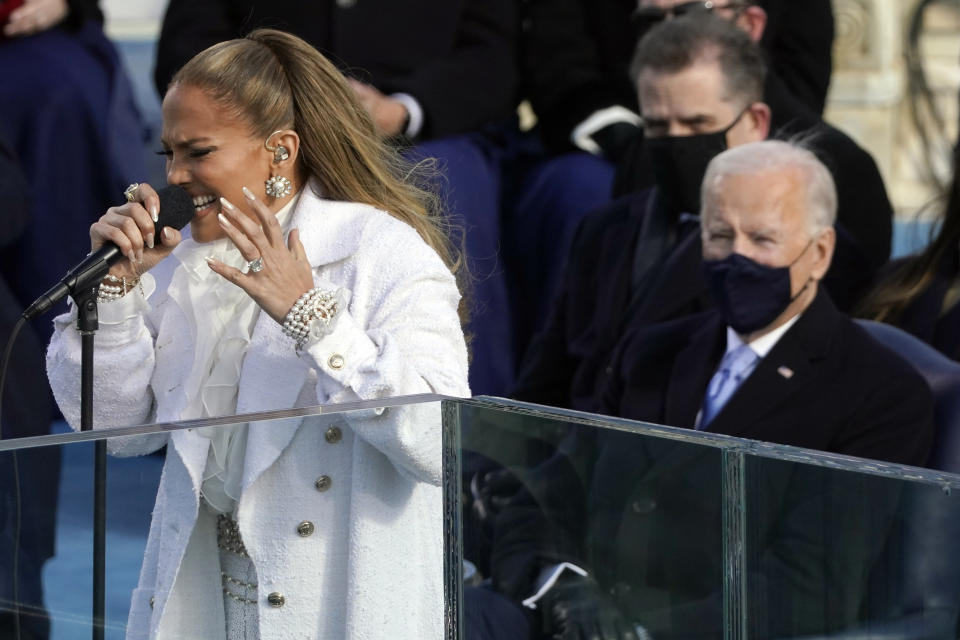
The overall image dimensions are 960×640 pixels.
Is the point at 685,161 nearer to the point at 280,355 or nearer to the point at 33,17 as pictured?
the point at 280,355

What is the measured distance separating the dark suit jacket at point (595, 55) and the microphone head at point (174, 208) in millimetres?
3067

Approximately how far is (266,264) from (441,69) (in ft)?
9.40

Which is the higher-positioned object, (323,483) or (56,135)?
(56,135)

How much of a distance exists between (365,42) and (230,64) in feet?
8.62

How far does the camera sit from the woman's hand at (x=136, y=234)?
7.21 ft

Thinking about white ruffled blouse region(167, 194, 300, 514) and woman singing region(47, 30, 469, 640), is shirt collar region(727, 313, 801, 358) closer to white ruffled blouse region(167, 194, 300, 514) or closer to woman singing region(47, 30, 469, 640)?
woman singing region(47, 30, 469, 640)

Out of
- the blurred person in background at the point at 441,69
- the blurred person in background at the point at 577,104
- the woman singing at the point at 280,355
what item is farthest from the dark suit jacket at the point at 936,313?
the woman singing at the point at 280,355

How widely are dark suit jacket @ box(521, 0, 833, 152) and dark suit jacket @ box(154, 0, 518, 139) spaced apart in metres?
0.15

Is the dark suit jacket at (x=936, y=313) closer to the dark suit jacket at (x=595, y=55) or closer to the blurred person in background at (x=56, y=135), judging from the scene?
the dark suit jacket at (x=595, y=55)

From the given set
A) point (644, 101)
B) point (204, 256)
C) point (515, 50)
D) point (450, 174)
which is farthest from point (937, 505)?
point (515, 50)

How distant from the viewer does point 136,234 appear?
2.19 meters

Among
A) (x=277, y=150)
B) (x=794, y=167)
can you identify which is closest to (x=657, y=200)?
(x=794, y=167)

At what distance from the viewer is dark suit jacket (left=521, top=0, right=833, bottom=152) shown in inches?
201

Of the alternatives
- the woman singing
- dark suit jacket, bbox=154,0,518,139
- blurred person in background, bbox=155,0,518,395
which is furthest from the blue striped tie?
dark suit jacket, bbox=154,0,518,139
